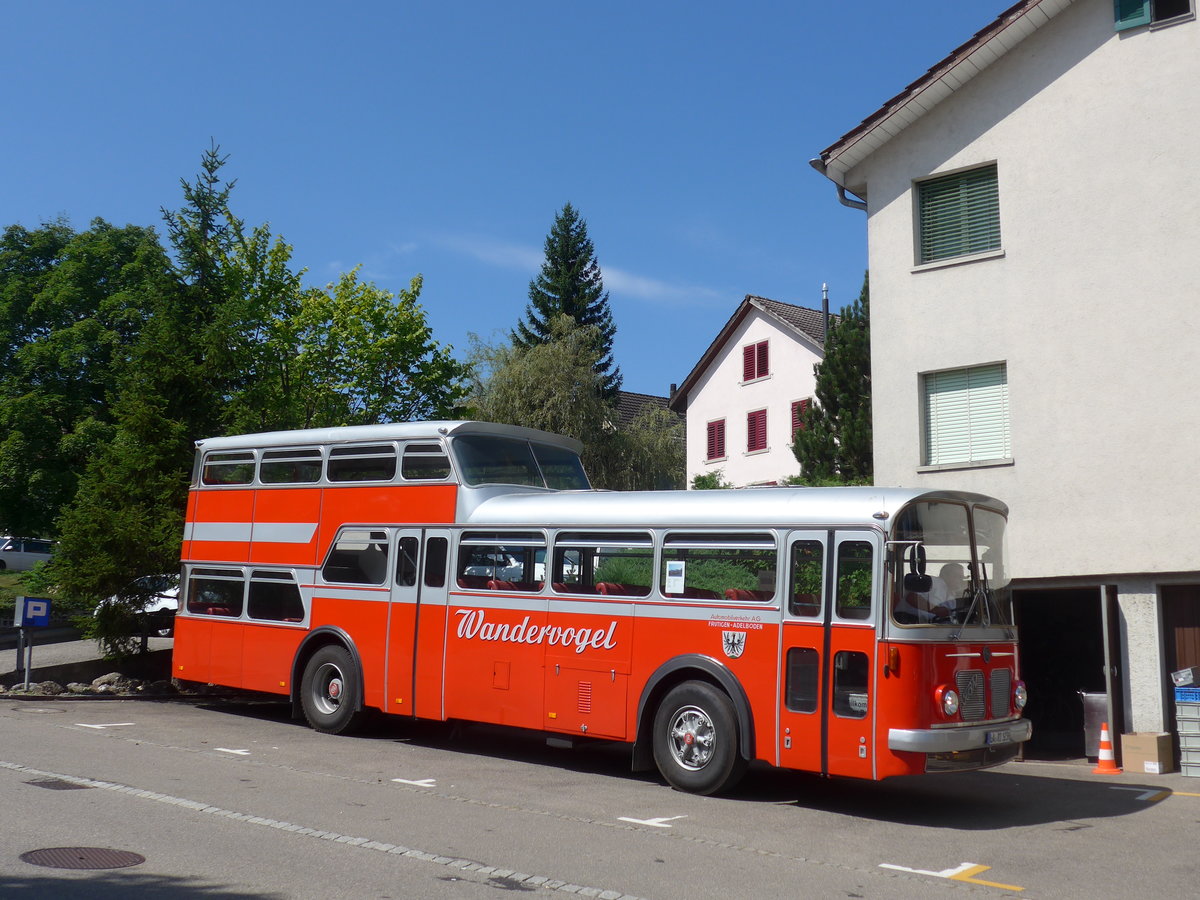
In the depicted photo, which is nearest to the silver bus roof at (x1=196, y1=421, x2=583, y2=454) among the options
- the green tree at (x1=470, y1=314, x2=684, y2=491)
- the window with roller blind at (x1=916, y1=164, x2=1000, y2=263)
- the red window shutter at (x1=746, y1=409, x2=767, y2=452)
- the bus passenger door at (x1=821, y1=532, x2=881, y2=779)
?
the bus passenger door at (x1=821, y1=532, x2=881, y2=779)

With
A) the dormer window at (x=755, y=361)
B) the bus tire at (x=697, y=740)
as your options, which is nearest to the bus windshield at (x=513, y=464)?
the bus tire at (x=697, y=740)

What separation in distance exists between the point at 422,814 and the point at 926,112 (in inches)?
489

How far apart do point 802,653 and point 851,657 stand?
490 millimetres

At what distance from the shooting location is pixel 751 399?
43.6 meters

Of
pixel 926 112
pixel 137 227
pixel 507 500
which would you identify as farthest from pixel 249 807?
pixel 137 227

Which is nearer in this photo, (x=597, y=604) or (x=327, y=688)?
(x=597, y=604)

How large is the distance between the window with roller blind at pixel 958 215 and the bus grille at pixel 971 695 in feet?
25.9

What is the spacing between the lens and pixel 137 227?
44.3m

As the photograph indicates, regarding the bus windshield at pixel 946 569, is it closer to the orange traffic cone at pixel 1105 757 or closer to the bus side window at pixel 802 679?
the bus side window at pixel 802 679

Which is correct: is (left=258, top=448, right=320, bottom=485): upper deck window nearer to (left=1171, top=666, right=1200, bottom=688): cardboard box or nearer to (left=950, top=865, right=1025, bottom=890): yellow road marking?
(left=950, top=865, right=1025, bottom=890): yellow road marking

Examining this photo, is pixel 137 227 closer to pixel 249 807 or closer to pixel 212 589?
pixel 212 589

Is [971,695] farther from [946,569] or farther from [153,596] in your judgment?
[153,596]

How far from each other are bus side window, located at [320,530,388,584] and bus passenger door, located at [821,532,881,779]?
599cm

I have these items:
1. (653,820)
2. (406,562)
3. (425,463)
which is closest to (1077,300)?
(425,463)
